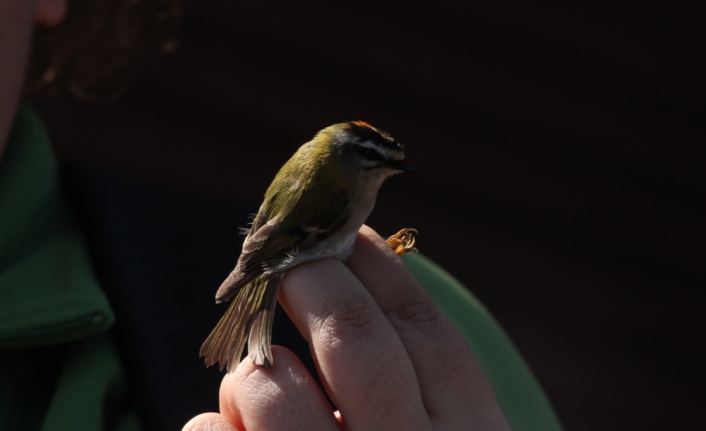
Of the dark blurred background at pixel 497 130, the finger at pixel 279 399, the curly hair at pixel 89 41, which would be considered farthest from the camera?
the dark blurred background at pixel 497 130

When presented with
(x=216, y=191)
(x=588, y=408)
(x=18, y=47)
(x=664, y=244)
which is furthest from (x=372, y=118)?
(x=18, y=47)

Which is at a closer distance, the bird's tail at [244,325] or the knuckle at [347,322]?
the knuckle at [347,322]

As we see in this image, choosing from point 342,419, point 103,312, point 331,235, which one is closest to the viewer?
point 342,419

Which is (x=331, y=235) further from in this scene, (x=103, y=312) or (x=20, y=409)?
(x=20, y=409)

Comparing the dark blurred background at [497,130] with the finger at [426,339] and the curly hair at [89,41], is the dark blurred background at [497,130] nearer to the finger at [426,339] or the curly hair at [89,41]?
the curly hair at [89,41]

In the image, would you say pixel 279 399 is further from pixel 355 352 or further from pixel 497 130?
pixel 497 130

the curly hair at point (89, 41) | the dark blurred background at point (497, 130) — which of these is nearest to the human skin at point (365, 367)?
the curly hair at point (89, 41)

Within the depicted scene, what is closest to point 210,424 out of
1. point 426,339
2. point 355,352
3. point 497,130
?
point 355,352
